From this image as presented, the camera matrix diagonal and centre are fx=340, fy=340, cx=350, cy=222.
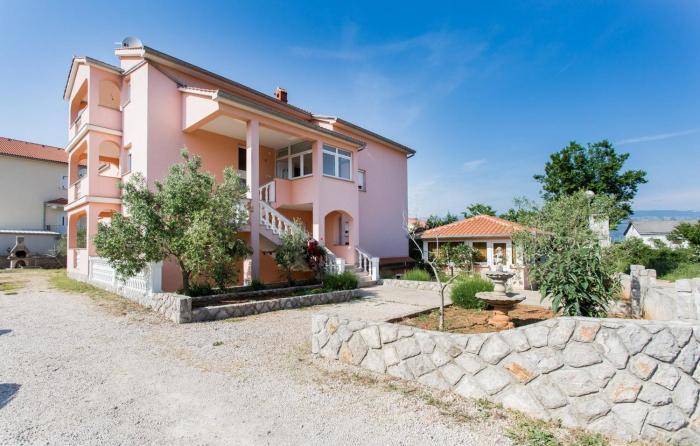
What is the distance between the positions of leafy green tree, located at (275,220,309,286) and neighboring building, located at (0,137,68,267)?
81.0 feet

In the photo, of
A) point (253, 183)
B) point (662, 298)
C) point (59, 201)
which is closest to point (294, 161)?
point (253, 183)

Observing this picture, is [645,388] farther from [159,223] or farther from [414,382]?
[159,223]

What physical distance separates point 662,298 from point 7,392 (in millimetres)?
11263

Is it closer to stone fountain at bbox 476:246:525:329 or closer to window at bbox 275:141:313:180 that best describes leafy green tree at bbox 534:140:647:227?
window at bbox 275:141:313:180

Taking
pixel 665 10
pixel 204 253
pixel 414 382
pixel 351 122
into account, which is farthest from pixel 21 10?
pixel 665 10

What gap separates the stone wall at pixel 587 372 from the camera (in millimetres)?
3457

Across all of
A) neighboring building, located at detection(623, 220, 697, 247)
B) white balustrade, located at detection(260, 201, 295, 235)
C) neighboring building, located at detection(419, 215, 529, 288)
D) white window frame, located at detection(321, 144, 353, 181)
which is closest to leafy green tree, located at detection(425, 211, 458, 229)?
neighboring building, located at detection(419, 215, 529, 288)

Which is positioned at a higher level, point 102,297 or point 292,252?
point 292,252

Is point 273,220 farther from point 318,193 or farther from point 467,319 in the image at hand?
point 467,319

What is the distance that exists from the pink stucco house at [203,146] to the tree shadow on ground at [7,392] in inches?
217

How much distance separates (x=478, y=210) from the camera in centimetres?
3941

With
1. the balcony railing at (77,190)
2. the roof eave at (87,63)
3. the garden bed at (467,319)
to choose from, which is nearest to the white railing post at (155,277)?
the garden bed at (467,319)

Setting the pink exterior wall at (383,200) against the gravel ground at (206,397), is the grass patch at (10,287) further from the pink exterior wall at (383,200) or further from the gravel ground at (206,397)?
the pink exterior wall at (383,200)

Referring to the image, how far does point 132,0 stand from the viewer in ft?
34.8
